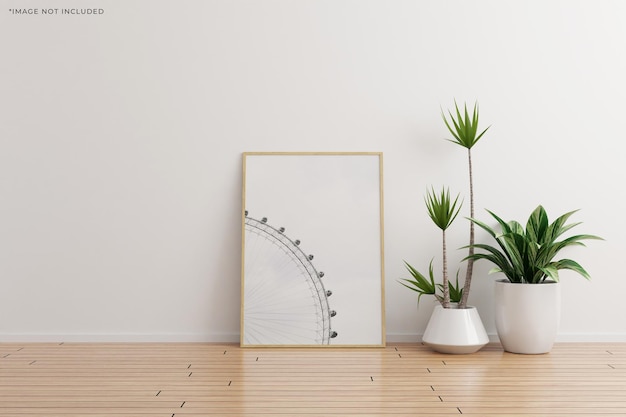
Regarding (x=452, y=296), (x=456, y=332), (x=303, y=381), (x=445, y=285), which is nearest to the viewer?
(x=303, y=381)

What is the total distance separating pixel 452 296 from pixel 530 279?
43cm

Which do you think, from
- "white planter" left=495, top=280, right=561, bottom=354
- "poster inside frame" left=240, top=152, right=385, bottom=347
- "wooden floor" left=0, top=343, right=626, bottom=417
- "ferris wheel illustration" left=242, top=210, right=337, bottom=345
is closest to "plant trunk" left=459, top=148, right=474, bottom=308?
"white planter" left=495, top=280, right=561, bottom=354

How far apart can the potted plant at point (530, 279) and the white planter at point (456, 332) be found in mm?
154

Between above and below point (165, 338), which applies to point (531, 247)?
above

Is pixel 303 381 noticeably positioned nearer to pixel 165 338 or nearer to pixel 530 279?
pixel 165 338

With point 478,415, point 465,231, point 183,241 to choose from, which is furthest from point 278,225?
point 478,415

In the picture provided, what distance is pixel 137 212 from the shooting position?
3760mm

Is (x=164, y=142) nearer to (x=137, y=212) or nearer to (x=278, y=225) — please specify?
(x=137, y=212)

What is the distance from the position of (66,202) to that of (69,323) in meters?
0.69

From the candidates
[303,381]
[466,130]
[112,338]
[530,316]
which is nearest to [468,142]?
[466,130]

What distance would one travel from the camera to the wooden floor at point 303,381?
8.18 ft

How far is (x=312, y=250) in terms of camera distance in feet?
12.1

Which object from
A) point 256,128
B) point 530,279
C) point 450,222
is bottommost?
point 530,279

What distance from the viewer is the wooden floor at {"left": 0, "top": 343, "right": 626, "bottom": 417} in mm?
2492
